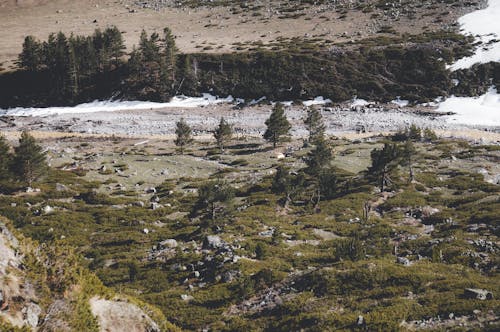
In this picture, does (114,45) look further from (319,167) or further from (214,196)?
(214,196)

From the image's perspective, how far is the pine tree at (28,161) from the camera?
1535 inches

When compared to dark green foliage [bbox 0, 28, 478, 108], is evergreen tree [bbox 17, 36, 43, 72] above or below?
above

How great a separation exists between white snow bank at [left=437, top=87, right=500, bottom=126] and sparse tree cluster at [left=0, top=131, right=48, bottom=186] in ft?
211

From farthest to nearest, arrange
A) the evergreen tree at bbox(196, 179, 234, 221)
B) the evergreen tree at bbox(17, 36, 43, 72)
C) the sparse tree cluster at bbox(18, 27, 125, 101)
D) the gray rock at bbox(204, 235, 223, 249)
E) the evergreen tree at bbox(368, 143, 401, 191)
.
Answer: the evergreen tree at bbox(17, 36, 43, 72) → the sparse tree cluster at bbox(18, 27, 125, 101) → the evergreen tree at bbox(368, 143, 401, 191) → the evergreen tree at bbox(196, 179, 234, 221) → the gray rock at bbox(204, 235, 223, 249)

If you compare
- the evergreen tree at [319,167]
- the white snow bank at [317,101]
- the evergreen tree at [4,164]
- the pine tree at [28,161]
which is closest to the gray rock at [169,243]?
the evergreen tree at [319,167]

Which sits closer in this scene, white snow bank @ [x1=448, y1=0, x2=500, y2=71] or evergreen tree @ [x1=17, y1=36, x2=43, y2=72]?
white snow bank @ [x1=448, y1=0, x2=500, y2=71]

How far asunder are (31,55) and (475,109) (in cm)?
9465

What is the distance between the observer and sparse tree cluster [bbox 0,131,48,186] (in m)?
39.1

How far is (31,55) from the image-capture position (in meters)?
97.9

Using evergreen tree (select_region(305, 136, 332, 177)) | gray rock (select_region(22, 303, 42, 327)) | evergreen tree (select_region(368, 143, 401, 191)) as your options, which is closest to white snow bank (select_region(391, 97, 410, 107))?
evergreen tree (select_region(368, 143, 401, 191))

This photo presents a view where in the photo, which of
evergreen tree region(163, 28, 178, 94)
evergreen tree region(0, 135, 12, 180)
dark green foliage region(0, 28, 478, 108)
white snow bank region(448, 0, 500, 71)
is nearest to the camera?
evergreen tree region(0, 135, 12, 180)

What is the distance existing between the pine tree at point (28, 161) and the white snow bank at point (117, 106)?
152 feet

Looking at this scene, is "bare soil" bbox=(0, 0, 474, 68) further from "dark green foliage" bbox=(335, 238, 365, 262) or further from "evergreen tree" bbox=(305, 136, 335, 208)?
"dark green foliage" bbox=(335, 238, 365, 262)

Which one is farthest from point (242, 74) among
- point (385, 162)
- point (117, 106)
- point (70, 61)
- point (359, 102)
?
point (385, 162)
